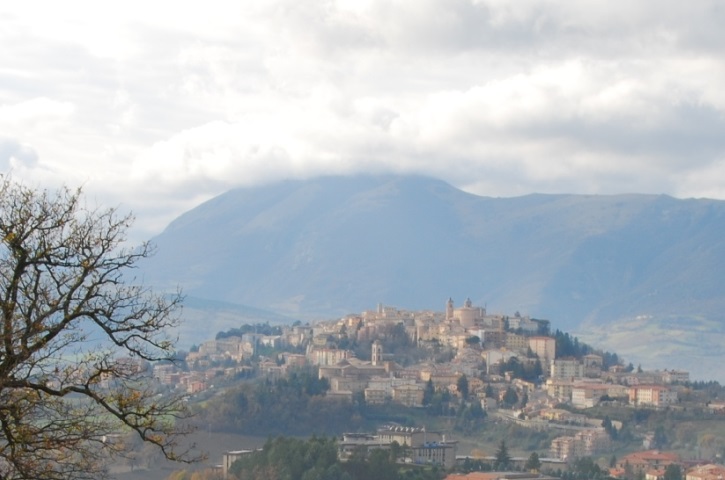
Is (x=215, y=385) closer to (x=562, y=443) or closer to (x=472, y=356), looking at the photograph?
(x=472, y=356)

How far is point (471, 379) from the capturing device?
344ft

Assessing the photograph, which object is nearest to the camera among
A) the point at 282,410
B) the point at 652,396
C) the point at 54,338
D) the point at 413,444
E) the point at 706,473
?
the point at 54,338

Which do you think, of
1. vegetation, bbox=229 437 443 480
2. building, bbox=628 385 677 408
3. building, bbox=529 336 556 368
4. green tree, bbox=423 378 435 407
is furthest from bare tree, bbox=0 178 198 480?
building, bbox=529 336 556 368

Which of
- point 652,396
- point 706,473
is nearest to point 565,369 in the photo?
point 652,396

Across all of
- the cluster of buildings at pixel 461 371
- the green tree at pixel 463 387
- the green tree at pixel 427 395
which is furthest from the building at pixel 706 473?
the green tree at pixel 463 387

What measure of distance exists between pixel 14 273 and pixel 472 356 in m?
102

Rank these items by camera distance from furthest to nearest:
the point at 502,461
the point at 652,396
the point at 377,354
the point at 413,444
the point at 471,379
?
the point at 377,354
the point at 471,379
the point at 652,396
the point at 413,444
the point at 502,461

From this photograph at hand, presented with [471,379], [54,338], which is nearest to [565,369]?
[471,379]

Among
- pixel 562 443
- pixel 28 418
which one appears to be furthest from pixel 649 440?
pixel 28 418

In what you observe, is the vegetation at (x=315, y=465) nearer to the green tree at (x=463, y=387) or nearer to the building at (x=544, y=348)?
the green tree at (x=463, y=387)

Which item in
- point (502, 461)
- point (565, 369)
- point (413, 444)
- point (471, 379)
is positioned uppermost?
point (565, 369)

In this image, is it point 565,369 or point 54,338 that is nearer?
point 54,338

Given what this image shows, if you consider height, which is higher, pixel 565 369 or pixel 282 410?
pixel 565 369

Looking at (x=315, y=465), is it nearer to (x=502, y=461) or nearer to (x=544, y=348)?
(x=502, y=461)
